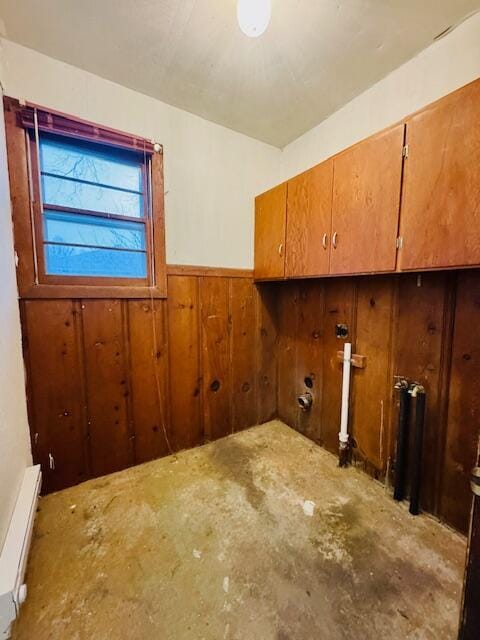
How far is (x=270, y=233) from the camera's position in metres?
2.02

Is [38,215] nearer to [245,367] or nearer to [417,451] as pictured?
[245,367]

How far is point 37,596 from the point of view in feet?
3.35

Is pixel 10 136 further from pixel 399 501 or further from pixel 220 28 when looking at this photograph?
pixel 399 501

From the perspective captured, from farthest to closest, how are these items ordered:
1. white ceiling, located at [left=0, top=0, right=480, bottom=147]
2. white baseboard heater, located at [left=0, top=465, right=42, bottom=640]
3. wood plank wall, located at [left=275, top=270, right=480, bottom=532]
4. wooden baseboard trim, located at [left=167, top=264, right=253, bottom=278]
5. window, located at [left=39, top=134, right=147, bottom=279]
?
wooden baseboard trim, located at [left=167, top=264, right=253, bottom=278], window, located at [left=39, top=134, right=147, bottom=279], wood plank wall, located at [left=275, top=270, right=480, bottom=532], white ceiling, located at [left=0, top=0, right=480, bottom=147], white baseboard heater, located at [left=0, top=465, right=42, bottom=640]

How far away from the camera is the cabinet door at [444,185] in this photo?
1.01m

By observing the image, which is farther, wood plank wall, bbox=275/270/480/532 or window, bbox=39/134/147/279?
window, bbox=39/134/147/279

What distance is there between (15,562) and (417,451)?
71.8 inches

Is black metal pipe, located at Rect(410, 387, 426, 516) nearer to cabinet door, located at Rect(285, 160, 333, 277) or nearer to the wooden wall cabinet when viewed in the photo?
the wooden wall cabinet

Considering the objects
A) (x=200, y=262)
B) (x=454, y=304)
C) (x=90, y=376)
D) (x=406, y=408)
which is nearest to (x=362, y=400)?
(x=406, y=408)

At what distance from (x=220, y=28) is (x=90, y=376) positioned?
1974 mm

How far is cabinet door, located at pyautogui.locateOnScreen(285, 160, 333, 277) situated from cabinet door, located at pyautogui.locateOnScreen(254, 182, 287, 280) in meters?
0.06

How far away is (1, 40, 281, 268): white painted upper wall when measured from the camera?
1403 millimetres

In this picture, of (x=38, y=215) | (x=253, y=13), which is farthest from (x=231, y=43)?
(x=38, y=215)

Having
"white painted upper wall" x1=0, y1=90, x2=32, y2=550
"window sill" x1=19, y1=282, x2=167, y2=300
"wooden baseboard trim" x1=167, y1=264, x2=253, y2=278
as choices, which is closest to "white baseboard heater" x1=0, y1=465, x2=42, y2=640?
"white painted upper wall" x1=0, y1=90, x2=32, y2=550
